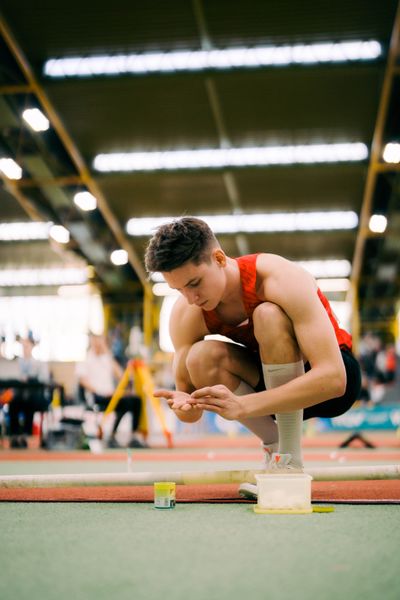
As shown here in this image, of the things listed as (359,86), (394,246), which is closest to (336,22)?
(359,86)

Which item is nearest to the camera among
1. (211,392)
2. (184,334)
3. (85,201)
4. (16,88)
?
(211,392)

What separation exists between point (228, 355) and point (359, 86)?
760 centimetres

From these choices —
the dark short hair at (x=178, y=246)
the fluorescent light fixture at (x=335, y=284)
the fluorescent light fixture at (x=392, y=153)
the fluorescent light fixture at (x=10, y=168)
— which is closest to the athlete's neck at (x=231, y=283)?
→ the dark short hair at (x=178, y=246)

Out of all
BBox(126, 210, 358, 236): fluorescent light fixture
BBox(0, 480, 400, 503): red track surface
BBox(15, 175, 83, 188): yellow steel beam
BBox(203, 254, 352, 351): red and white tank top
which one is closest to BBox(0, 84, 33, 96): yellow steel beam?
BBox(15, 175, 83, 188): yellow steel beam

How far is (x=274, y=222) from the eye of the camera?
13203 mm

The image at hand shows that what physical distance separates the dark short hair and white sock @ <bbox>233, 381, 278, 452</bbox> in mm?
637

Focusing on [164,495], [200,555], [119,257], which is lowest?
[200,555]

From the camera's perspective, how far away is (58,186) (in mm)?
11516

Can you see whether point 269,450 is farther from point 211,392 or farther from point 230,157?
point 230,157

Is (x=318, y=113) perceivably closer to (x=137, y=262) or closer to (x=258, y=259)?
(x=137, y=262)

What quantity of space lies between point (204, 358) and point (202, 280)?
41cm

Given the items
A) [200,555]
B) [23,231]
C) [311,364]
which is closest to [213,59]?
[23,231]

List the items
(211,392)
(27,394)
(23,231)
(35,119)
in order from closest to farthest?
(211,392) < (27,394) < (35,119) < (23,231)

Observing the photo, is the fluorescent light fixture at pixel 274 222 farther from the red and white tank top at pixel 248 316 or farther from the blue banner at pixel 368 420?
the red and white tank top at pixel 248 316
